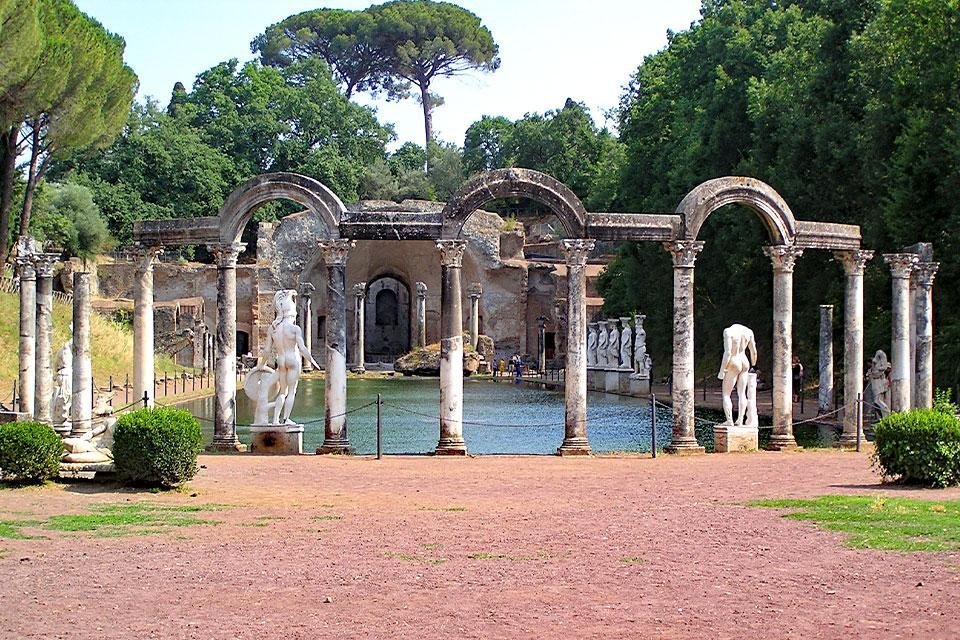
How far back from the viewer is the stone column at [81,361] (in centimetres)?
2186

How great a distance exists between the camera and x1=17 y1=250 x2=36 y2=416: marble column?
2300cm

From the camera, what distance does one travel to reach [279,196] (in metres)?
21.1

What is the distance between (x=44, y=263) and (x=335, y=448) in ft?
20.5

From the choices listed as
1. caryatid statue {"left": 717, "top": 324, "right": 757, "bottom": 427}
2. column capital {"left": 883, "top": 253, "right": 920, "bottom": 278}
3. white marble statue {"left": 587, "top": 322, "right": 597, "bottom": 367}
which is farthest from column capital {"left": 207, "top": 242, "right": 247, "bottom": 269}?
white marble statue {"left": 587, "top": 322, "right": 597, "bottom": 367}

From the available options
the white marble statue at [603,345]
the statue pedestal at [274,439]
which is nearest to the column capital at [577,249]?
the statue pedestal at [274,439]

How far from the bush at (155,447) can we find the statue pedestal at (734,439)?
967 cm

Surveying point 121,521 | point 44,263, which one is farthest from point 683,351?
point 44,263

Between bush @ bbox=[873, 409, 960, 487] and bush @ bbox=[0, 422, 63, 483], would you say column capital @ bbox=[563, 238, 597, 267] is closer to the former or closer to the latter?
bush @ bbox=[873, 409, 960, 487]

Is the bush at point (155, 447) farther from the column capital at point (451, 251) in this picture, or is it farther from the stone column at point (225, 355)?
the column capital at point (451, 251)

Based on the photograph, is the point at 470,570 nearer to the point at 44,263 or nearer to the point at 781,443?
the point at 781,443

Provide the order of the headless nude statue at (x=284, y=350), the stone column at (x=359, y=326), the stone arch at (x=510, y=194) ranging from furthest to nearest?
the stone column at (x=359, y=326) < the stone arch at (x=510, y=194) < the headless nude statue at (x=284, y=350)

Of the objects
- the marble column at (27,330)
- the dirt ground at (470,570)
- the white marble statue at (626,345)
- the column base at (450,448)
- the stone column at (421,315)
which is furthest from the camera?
the stone column at (421,315)

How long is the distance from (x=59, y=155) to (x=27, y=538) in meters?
32.7

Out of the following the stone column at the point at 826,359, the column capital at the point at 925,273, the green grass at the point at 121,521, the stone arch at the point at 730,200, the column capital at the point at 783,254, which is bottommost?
the green grass at the point at 121,521
